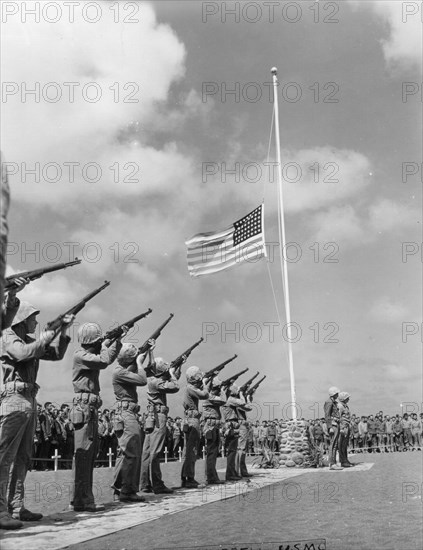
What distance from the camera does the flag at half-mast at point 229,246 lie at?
1501cm

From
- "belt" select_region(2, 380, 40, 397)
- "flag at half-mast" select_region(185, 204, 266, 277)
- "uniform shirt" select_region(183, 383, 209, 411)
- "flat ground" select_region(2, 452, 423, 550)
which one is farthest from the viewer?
"flag at half-mast" select_region(185, 204, 266, 277)

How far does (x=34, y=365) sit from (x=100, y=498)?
3.43 meters

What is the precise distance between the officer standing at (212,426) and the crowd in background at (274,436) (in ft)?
21.8

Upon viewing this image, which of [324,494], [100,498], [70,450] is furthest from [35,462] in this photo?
[324,494]

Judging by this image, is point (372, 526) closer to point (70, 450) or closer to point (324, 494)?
point (324, 494)

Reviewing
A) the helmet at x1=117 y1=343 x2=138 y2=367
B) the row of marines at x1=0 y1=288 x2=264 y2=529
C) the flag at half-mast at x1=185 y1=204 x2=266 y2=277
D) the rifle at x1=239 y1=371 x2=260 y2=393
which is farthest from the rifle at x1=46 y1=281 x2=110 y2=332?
the rifle at x1=239 y1=371 x2=260 y2=393

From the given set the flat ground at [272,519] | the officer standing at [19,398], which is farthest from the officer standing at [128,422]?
the officer standing at [19,398]

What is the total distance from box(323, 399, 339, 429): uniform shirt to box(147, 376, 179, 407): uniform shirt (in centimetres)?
662

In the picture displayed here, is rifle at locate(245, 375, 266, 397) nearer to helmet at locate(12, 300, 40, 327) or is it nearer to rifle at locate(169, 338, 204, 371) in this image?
rifle at locate(169, 338, 204, 371)

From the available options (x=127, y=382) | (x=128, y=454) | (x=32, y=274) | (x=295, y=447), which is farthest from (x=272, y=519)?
(x=295, y=447)

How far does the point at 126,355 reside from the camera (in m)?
8.52

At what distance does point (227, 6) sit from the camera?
309 inches

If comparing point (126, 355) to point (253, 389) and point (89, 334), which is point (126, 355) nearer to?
point (89, 334)

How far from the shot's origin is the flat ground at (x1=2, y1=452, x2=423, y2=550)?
17.9ft
